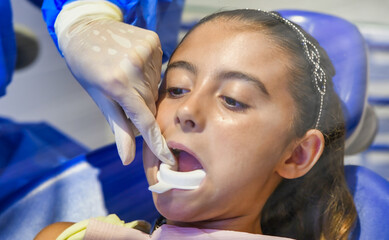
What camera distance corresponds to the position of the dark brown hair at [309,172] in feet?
2.50

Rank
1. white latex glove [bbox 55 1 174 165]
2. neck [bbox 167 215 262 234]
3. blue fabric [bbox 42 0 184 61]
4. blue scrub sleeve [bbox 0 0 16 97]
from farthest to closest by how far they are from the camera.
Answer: blue scrub sleeve [bbox 0 0 16 97] < blue fabric [bbox 42 0 184 61] < neck [bbox 167 215 262 234] < white latex glove [bbox 55 1 174 165]

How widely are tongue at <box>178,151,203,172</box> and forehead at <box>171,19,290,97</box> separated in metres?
0.14

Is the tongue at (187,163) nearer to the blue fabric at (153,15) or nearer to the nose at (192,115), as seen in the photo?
the nose at (192,115)

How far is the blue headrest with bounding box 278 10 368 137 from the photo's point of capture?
39.7 inches

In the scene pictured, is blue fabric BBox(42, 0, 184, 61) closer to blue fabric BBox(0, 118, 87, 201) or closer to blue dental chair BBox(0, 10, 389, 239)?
blue dental chair BBox(0, 10, 389, 239)

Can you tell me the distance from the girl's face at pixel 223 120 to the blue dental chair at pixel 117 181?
0.25 metres

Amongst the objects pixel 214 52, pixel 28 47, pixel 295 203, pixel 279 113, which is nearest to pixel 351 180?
pixel 295 203

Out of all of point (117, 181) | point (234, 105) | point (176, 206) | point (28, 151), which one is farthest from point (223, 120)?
point (28, 151)

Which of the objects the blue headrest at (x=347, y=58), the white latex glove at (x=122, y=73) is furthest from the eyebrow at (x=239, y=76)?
the blue headrest at (x=347, y=58)

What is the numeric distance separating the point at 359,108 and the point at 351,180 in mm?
173

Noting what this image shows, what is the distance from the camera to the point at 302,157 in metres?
0.78

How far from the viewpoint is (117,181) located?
105cm

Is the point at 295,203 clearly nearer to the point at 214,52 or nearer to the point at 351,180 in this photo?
the point at 351,180

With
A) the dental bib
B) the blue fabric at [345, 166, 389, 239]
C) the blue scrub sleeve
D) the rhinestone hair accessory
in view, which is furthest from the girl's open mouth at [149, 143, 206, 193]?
the blue scrub sleeve
